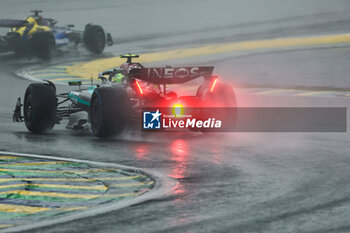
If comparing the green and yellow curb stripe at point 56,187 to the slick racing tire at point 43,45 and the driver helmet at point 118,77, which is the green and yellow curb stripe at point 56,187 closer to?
the driver helmet at point 118,77

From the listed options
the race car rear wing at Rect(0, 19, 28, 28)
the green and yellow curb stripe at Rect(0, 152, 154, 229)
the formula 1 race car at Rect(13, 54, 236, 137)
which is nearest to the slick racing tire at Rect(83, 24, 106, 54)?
the race car rear wing at Rect(0, 19, 28, 28)

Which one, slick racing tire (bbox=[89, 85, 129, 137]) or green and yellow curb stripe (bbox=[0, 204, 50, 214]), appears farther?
slick racing tire (bbox=[89, 85, 129, 137])

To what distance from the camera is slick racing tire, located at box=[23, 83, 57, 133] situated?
50.5ft

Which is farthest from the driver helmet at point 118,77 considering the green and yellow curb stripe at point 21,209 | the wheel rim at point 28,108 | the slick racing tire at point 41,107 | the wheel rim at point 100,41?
the wheel rim at point 100,41

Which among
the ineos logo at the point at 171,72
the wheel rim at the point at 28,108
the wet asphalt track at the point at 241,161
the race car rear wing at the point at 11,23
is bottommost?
the wet asphalt track at the point at 241,161

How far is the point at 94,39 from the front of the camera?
29969mm

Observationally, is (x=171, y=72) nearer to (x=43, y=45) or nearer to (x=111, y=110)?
(x=111, y=110)

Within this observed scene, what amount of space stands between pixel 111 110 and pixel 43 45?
574 inches

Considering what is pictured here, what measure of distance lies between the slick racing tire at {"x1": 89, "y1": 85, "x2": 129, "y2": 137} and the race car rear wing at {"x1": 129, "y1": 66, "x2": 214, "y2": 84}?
1.29 feet

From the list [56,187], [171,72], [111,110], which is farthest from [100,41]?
[56,187]

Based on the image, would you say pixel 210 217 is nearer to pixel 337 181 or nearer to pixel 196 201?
pixel 196 201

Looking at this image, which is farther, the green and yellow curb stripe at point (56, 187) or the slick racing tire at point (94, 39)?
the slick racing tire at point (94, 39)

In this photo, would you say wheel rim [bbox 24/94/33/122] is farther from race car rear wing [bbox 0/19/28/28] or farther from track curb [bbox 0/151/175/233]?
race car rear wing [bbox 0/19/28/28]

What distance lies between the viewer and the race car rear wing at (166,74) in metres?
14.7
